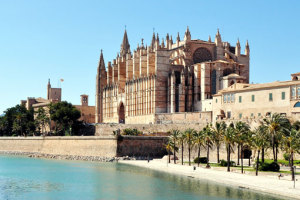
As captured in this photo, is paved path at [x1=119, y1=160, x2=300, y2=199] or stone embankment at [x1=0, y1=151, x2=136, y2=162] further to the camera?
stone embankment at [x1=0, y1=151, x2=136, y2=162]

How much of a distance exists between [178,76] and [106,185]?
40.5 meters

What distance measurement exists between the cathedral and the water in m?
22.0

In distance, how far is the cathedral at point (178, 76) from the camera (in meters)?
74.1

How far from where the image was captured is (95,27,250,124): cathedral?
74062 millimetres

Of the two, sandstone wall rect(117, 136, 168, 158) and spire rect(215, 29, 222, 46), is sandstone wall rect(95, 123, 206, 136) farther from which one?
spire rect(215, 29, 222, 46)

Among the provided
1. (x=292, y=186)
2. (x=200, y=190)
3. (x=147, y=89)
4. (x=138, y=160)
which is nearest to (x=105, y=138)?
(x=138, y=160)

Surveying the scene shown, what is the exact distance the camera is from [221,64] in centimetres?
7344

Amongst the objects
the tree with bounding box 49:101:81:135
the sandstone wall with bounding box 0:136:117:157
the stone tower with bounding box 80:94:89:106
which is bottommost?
the sandstone wall with bounding box 0:136:117:157

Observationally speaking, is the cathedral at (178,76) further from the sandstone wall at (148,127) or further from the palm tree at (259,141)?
the palm tree at (259,141)

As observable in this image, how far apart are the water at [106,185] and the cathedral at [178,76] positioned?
22029 mm

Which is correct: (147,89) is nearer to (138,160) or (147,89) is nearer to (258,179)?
(138,160)

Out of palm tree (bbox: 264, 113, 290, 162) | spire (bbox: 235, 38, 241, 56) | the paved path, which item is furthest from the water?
spire (bbox: 235, 38, 241, 56)

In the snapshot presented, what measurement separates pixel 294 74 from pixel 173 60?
26664 mm

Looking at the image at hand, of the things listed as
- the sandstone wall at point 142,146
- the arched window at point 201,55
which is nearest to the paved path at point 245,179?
the sandstone wall at point 142,146
